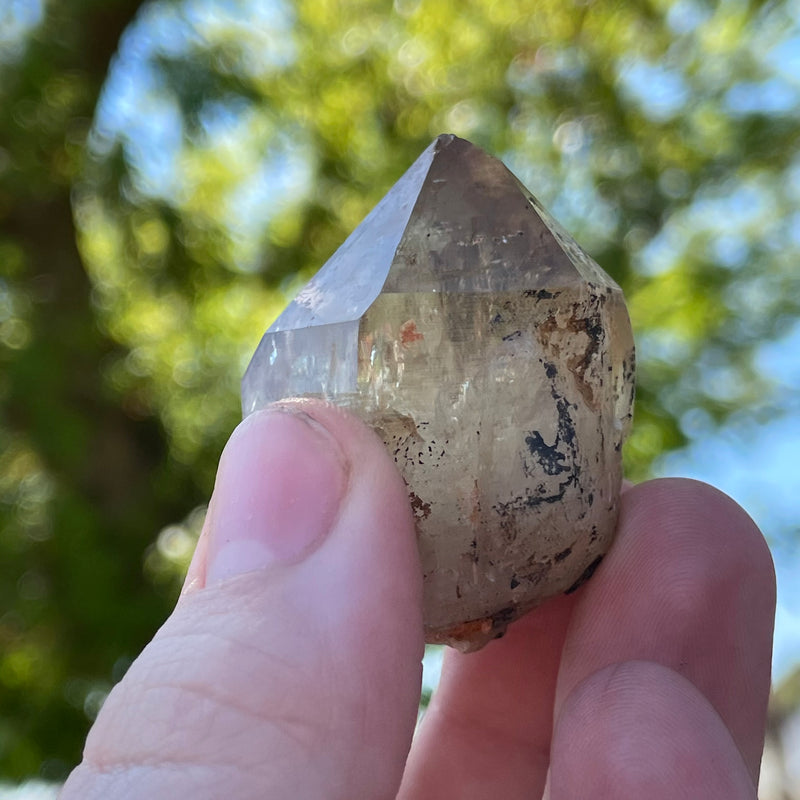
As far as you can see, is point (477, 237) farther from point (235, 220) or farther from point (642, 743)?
point (235, 220)

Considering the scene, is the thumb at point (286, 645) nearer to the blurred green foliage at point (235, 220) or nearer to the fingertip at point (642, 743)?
the fingertip at point (642, 743)

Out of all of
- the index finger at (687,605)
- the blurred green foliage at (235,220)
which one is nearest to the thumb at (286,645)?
the index finger at (687,605)

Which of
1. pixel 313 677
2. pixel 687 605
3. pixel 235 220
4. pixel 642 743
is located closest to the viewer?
A: pixel 313 677

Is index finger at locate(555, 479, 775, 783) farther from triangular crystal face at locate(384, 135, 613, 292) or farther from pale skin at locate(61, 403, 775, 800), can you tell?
triangular crystal face at locate(384, 135, 613, 292)

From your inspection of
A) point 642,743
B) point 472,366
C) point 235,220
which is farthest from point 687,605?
point 235,220

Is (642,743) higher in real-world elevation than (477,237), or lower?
lower

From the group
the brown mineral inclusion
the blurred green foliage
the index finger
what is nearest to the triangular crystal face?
the brown mineral inclusion
